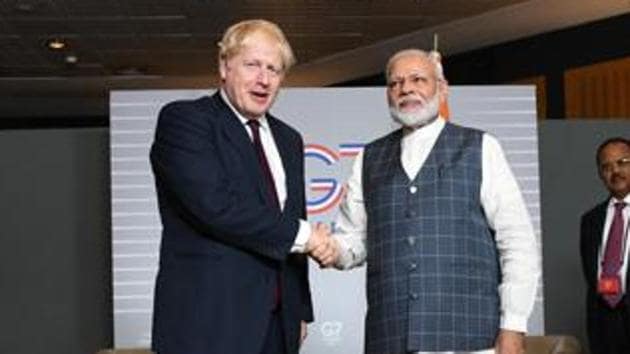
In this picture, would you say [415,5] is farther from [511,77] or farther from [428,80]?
[428,80]

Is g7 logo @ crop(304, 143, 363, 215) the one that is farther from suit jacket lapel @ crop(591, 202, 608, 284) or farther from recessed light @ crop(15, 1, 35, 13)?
recessed light @ crop(15, 1, 35, 13)

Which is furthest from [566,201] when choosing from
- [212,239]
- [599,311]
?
[212,239]

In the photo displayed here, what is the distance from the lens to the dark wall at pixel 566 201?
305 inches

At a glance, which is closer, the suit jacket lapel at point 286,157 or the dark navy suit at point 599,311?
the suit jacket lapel at point 286,157

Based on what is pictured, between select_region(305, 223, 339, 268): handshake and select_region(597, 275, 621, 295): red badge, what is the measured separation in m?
2.97

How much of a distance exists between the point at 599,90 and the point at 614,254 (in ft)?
19.4

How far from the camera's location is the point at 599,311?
5754 millimetres

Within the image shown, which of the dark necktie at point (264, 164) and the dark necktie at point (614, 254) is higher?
the dark necktie at point (264, 164)

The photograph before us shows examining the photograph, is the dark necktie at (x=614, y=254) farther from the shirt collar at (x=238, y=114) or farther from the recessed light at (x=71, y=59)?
the recessed light at (x=71, y=59)

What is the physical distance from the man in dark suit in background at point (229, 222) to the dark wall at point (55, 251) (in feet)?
16.4


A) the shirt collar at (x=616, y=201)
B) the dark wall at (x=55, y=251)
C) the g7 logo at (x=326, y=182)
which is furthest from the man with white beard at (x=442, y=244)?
the dark wall at (x=55, y=251)

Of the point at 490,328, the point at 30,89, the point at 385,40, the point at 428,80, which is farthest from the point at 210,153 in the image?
the point at 30,89

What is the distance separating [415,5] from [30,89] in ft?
22.8

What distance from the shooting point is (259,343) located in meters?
2.79
